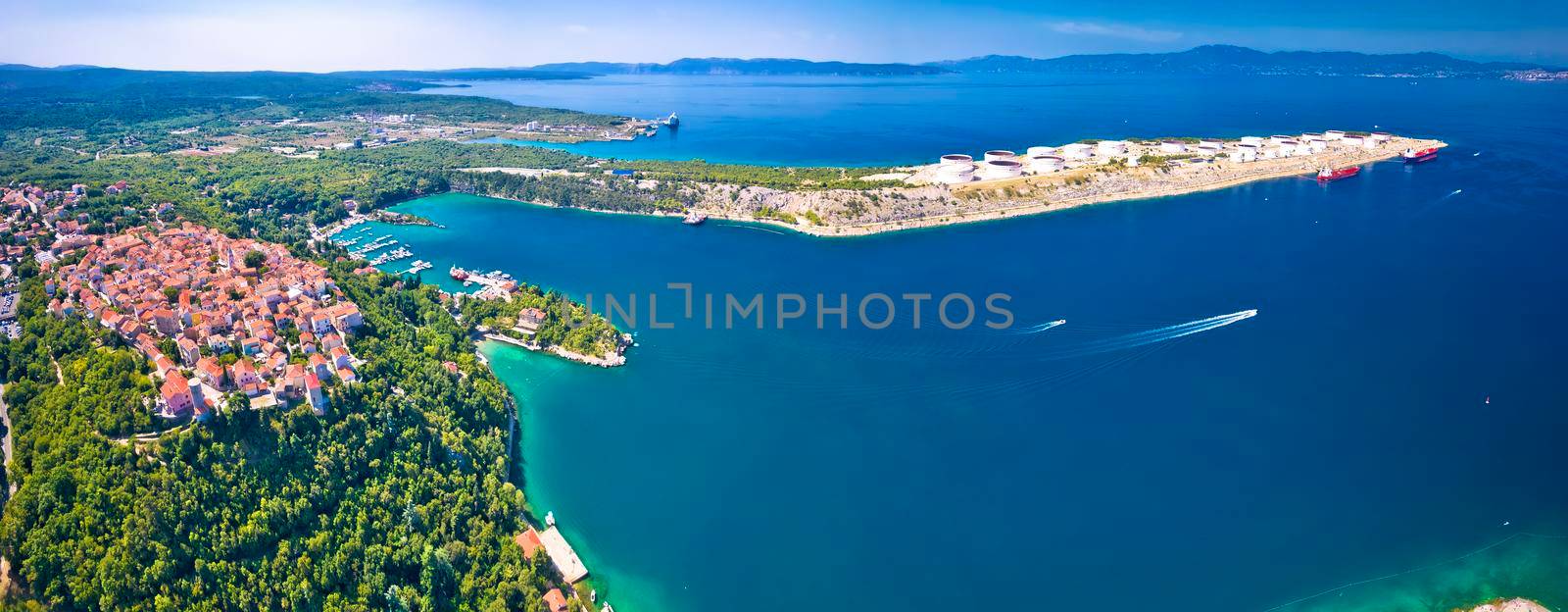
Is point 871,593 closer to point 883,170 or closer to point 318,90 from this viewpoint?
point 883,170

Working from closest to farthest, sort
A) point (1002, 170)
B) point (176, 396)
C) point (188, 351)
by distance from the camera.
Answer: point (176, 396) → point (188, 351) → point (1002, 170)

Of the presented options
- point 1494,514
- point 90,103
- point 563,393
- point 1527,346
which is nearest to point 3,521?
point 563,393

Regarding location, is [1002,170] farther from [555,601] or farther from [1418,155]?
[555,601]

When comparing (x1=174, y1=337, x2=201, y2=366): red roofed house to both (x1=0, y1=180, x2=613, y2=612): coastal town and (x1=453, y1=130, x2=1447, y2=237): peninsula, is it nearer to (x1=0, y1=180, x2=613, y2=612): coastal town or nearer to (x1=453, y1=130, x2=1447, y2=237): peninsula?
(x1=0, y1=180, x2=613, y2=612): coastal town

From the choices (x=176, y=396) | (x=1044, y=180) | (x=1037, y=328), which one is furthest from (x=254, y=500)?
(x=1044, y=180)

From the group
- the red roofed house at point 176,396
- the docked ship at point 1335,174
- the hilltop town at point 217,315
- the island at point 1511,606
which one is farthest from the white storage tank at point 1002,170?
the red roofed house at point 176,396

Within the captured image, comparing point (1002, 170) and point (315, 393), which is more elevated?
point (1002, 170)

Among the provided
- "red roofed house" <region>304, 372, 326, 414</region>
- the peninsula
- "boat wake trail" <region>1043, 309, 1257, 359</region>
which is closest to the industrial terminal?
the peninsula
